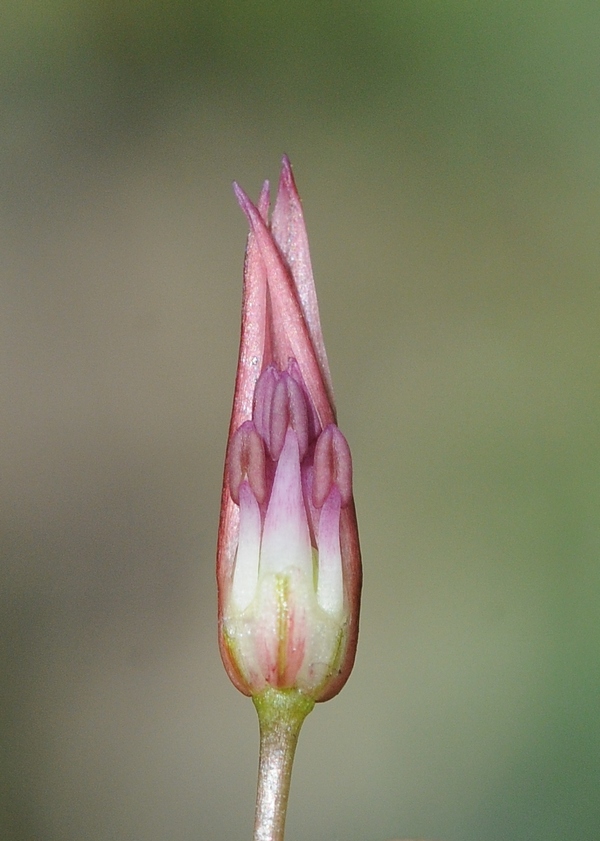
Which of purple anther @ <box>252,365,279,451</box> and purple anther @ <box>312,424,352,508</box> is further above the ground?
purple anther @ <box>252,365,279,451</box>

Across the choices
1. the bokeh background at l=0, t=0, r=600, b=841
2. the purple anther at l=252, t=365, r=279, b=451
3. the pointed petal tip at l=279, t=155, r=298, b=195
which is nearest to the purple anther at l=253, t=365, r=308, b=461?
the purple anther at l=252, t=365, r=279, b=451

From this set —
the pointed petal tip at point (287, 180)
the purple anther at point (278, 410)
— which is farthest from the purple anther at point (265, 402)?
the pointed petal tip at point (287, 180)

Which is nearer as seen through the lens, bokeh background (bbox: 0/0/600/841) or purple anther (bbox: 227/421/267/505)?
purple anther (bbox: 227/421/267/505)

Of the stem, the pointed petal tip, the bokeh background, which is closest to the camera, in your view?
the stem

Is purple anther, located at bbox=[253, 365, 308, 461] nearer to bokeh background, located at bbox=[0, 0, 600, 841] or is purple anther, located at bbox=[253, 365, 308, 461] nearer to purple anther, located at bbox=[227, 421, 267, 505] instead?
purple anther, located at bbox=[227, 421, 267, 505]

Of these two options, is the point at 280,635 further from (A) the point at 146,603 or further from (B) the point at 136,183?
(B) the point at 136,183

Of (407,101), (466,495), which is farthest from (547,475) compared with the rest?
(407,101)

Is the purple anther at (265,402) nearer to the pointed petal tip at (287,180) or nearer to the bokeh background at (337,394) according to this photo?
the pointed petal tip at (287,180)
